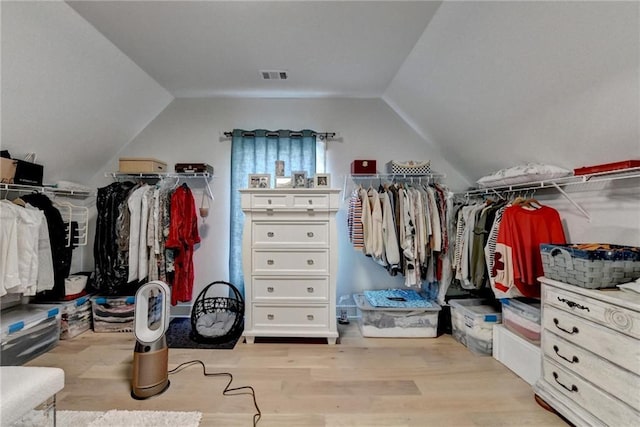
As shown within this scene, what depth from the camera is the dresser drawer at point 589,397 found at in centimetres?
127

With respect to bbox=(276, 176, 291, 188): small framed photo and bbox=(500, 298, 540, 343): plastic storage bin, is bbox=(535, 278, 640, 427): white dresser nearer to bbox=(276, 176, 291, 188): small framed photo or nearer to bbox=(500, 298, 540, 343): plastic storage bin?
bbox=(500, 298, 540, 343): plastic storage bin

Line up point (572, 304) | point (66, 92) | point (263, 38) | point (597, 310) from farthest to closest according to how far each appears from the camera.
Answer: point (66, 92) → point (263, 38) → point (572, 304) → point (597, 310)

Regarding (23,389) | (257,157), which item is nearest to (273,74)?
(257,157)

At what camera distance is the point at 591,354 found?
142 cm

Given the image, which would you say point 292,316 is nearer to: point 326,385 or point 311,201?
point 326,385

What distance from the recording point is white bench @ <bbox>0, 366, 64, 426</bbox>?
98cm

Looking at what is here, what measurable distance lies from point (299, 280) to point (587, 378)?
6.32 ft

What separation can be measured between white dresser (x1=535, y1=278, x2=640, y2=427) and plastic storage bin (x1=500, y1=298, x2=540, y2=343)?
29cm

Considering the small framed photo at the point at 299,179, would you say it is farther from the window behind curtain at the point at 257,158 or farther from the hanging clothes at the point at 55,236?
the hanging clothes at the point at 55,236

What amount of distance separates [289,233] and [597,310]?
80.8 inches

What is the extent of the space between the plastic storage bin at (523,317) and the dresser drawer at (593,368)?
0.30 meters

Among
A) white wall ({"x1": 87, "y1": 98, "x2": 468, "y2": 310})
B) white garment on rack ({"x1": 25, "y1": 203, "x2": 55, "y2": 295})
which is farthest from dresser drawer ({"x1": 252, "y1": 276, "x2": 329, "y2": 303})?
white garment on rack ({"x1": 25, "y1": 203, "x2": 55, "y2": 295})

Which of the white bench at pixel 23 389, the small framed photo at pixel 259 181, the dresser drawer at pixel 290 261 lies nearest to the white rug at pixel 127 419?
the white bench at pixel 23 389

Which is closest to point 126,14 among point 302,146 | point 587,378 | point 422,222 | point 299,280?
point 302,146
